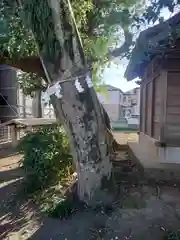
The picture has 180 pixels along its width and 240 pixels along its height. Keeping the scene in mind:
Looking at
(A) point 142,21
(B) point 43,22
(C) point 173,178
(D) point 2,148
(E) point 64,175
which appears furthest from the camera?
(D) point 2,148

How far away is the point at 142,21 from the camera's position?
4855 mm

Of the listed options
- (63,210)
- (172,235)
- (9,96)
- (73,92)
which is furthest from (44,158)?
(9,96)

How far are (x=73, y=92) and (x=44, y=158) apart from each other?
181 centimetres

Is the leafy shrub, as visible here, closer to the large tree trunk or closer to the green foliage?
the green foliage

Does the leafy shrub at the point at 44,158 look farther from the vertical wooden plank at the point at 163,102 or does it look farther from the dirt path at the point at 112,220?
the vertical wooden plank at the point at 163,102

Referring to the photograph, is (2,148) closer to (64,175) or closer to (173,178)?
(64,175)

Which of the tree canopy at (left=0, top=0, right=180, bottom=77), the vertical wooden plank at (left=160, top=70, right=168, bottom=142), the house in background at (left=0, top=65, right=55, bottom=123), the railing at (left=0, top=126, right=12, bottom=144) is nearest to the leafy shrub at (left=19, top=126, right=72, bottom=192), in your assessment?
the tree canopy at (left=0, top=0, right=180, bottom=77)

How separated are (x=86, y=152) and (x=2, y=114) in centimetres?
1149

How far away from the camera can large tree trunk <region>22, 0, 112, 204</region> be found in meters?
3.77

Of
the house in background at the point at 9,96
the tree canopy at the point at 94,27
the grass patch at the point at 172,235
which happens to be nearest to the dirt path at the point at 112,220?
the grass patch at the point at 172,235

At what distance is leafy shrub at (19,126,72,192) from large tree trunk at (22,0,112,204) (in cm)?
130

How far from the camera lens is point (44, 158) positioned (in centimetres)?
514

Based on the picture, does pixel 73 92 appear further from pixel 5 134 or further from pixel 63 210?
pixel 5 134

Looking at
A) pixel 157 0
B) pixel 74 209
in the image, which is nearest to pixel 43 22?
pixel 157 0
